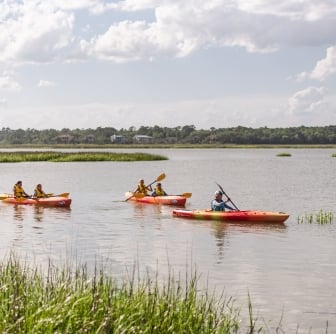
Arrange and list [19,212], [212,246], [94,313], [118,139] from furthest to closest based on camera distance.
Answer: [118,139] → [19,212] → [212,246] → [94,313]

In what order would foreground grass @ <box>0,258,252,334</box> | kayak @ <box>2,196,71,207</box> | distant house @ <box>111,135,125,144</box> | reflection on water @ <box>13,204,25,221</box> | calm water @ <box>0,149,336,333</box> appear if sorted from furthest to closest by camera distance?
distant house @ <box>111,135,125,144</box>, kayak @ <box>2,196,71,207</box>, reflection on water @ <box>13,204,25,221</box>, calm water @ <box>0,149,336,333</box>, foreground grass @ <box>0,258,252,334</box>

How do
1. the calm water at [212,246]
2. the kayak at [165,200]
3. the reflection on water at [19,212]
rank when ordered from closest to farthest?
1. the calm water at [212,246]
2. the reflection on water at [19,212]
3. the kayak at [165,200]

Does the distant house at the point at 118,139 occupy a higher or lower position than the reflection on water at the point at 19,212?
higher

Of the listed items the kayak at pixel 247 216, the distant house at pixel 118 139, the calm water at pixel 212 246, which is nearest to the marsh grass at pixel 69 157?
the calm water at pixel 212 246

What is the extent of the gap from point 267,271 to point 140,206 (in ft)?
52.6

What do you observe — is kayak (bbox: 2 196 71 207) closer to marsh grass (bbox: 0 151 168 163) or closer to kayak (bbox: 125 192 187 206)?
kayak (bbox: 125 192 187 206)

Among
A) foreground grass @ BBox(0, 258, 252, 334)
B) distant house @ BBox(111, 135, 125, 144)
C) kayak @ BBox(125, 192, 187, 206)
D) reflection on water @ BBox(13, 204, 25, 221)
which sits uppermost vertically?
distant house @ BBox(111, 135, 125, 144)

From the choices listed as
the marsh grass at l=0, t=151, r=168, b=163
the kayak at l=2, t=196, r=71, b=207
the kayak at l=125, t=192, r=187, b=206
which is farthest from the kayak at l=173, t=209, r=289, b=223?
the marsh grass at l=0, t=151, r=168, b=163

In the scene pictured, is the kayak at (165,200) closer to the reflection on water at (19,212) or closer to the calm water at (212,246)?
the calm water at (212,246)

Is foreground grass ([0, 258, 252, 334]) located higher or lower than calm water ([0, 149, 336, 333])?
higher

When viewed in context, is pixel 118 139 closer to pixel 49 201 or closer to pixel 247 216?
pixel 49 201

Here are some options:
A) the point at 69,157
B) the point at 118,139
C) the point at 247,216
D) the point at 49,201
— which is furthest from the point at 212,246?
the point at 118,139

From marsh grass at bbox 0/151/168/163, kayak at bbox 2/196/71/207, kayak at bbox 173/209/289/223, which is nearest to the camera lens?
kayak at bbox 173/209/289/223

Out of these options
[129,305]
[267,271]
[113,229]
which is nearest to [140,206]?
[113,229]
